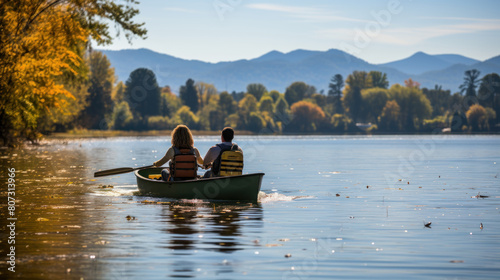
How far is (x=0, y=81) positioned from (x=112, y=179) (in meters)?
7.50

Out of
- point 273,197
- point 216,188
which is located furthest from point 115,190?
point 216,188

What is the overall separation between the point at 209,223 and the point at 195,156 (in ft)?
14.7

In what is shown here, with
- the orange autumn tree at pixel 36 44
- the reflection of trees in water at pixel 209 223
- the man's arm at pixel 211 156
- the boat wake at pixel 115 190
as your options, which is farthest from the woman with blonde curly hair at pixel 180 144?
the orange autumn tree at pixel 36 44

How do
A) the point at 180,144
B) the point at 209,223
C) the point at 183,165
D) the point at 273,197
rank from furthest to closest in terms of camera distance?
the point at 273,197 → the point at 183,165 → the point at 180,144 → the point at 209,223

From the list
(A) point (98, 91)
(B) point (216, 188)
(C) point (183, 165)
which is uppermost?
(A) point (98, 91)

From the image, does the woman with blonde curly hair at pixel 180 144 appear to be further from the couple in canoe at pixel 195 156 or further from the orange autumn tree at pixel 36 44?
the orange autumn tree at pixel 36 44

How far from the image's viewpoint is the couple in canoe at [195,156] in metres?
20.1

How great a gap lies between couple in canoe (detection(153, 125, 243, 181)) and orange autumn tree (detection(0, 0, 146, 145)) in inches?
692

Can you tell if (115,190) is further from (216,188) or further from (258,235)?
(258,235)

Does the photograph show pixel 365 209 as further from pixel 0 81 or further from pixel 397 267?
pixel 0 81

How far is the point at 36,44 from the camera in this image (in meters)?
36.7

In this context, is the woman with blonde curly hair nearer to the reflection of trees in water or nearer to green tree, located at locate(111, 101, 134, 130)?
the reflection of trees in water

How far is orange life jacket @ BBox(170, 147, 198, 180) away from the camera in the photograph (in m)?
20.5

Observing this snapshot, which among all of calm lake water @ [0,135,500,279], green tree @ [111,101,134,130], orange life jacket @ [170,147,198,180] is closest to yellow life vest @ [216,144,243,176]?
orange life jacket @ [170,147,198,180]
